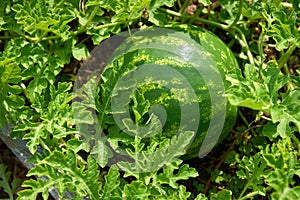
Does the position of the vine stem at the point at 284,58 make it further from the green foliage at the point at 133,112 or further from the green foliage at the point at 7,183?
the green foliage at the point at 7,183

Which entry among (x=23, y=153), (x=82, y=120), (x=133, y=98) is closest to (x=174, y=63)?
(x=133, y=98)

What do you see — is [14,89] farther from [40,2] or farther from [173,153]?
[173,153]

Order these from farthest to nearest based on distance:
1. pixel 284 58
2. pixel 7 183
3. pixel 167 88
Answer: pixel 7 183 < pixel 284 58 < pixel 167 88

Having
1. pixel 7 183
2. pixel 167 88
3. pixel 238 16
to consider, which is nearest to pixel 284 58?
pixel 238 16

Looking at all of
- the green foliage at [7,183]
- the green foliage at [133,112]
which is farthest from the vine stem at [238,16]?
the green foliage at [7,183]

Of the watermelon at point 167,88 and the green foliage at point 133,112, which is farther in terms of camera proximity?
the watermelon at point 167,88

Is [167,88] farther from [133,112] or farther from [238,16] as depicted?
[238,16]
